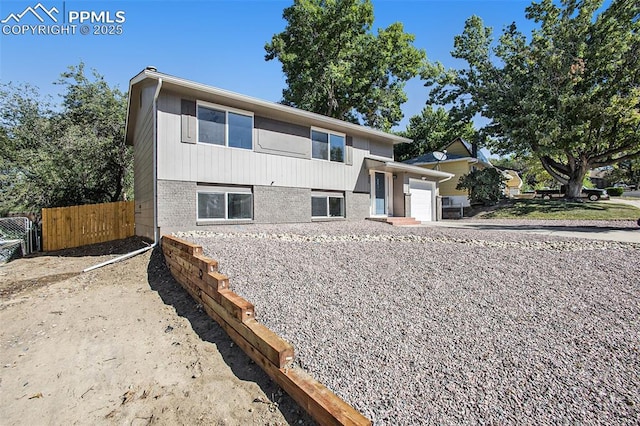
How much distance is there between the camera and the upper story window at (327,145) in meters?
11.2

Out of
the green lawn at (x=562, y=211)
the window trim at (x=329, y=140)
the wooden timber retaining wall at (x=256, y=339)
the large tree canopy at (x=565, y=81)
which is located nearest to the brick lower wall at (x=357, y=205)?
the window trim at (x=329, y=140)

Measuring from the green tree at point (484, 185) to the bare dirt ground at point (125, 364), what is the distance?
61.1 ft

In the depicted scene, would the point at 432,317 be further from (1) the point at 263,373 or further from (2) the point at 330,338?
(1) the point at 263,373

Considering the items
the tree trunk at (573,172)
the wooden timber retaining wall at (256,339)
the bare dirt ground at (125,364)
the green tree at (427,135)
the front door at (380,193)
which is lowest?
the bare dirt ground at (125,364)

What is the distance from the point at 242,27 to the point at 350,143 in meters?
5.61

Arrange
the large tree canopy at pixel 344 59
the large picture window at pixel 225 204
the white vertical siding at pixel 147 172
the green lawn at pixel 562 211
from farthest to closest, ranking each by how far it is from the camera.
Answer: the large tree canopy at pixel 344 59
the green lawn at pixel 562 211
the large picture window at pixel 225 204
the white vertical siding at pixel 147 172

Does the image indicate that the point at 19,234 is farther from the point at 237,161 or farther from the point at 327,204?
the point at 327,204

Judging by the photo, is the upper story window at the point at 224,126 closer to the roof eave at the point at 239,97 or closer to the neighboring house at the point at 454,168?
the roof eave at the point at 239,97

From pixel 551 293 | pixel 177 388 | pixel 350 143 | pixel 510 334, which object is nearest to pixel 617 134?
pixel 350 143

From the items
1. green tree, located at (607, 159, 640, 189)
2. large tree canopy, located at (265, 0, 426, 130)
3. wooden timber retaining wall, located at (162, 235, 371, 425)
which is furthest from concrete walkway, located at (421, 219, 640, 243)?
large tree canopy, located at (265, 0, 426, 130)

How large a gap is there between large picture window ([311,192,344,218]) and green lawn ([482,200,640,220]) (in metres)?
9.77

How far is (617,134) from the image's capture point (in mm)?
16109

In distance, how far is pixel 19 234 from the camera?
32.3ft

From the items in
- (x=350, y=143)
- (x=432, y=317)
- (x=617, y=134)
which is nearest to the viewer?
(x=432, y=317)
